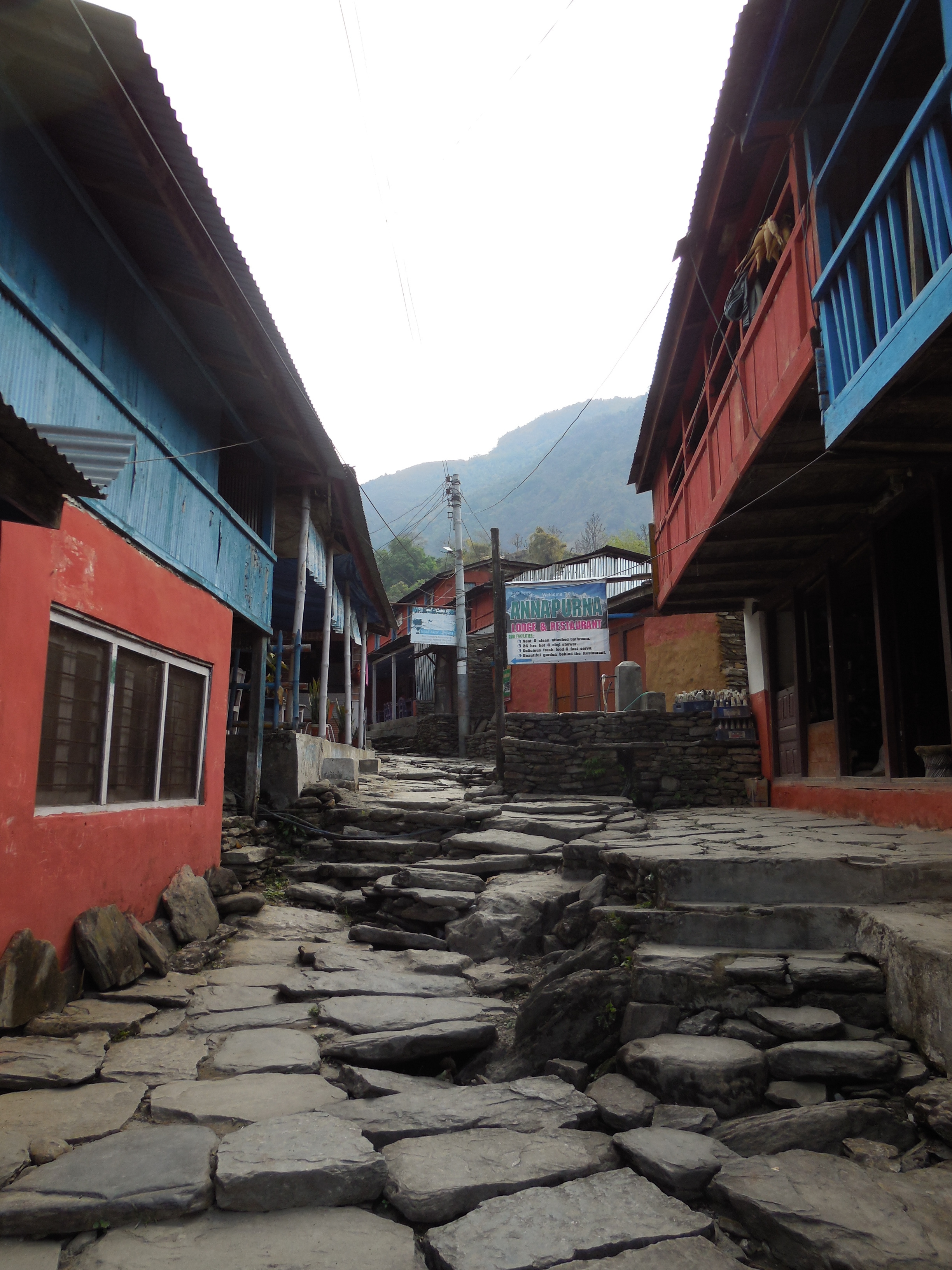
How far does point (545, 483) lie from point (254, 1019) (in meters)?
127

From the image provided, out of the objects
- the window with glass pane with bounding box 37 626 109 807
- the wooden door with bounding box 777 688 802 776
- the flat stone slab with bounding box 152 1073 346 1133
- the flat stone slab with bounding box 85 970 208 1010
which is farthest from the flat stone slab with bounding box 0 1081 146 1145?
the wooden door with bounding box 777 688 802 776

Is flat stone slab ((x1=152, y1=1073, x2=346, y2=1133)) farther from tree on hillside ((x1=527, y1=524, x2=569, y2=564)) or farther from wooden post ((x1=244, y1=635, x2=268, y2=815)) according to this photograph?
tree on hillside ((x1=527, y1=524, x2=569, y2=564))

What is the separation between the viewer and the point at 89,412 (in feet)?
18.2

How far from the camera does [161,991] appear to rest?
200 inches

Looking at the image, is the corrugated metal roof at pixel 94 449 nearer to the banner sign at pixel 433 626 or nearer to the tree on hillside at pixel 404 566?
the banner sign at pixel 433 626

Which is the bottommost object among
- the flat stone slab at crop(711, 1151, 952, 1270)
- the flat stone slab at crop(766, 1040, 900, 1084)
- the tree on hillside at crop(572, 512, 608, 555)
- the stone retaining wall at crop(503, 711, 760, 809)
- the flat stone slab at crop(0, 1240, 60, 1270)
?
the flat stone slab at crop(0, 1240, 60, 1270)

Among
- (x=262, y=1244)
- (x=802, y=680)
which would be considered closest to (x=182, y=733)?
(x=262, y=1244)

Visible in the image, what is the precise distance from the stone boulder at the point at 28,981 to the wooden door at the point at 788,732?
7.66 meters

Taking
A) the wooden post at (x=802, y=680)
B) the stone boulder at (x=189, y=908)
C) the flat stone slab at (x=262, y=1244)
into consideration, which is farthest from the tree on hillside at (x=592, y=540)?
the flat stone slab at (x=262, y=1244)

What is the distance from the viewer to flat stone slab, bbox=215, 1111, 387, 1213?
108 inches

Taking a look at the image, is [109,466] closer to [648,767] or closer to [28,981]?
[28,981]

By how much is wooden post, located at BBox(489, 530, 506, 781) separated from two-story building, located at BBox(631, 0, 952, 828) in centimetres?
274

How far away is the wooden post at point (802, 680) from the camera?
8992 mm

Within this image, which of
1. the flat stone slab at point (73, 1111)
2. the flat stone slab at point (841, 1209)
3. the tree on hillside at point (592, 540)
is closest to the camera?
the flat stone slab at point (841, 1209)
